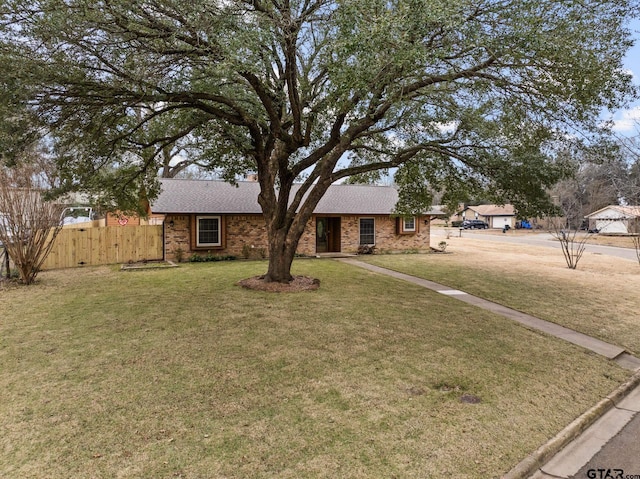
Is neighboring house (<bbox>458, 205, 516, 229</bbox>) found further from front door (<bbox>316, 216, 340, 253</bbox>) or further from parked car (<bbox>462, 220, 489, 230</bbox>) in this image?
front door (<bbox>316, 216, 340, 253</bbox>)

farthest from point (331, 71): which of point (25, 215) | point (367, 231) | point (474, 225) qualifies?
point (474, 225)

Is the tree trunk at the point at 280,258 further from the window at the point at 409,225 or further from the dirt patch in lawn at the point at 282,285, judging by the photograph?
the window at the point at 409,225

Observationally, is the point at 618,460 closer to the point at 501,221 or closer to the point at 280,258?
the point at 280,258

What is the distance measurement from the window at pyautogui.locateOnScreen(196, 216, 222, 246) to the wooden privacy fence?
66.5 inches

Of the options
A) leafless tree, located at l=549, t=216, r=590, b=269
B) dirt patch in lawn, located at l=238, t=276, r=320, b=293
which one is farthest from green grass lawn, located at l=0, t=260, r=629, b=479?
leafless tree, located at l=549, t=216, r=590, b=269

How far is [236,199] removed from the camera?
19.0 metres

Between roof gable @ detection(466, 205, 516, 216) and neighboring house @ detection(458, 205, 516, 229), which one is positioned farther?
neighboring house @ detection(458, 205, 516, 229)

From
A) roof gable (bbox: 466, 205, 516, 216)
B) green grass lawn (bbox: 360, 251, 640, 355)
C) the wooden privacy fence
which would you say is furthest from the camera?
roof gable (bbox: 466, 205, 516, 216)

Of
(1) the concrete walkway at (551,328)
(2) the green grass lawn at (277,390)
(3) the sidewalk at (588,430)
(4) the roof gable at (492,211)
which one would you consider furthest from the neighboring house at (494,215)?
(2) the green grass lawn at (277,390)

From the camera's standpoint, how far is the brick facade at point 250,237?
56.4 feet

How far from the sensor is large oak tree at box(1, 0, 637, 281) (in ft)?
18.6

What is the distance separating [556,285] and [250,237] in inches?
502

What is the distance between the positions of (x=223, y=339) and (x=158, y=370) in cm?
139

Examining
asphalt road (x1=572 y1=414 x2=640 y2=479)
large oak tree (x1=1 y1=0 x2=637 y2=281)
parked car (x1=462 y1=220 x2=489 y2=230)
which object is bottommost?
asphalt road (x1=572 y1=414 x2=640 y2=479)
